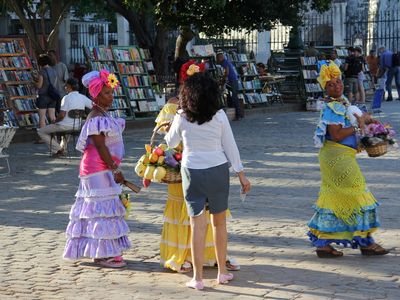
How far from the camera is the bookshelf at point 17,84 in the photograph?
69.8ft

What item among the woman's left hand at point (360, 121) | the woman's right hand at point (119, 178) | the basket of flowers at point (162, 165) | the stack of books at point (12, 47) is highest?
the stack of books at point (12, 47)

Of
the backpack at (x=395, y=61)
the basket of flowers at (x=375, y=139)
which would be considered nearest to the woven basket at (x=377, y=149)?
the basket of flowers at (x=375, y=139)

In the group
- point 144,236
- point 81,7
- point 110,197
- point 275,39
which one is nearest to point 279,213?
point 144,236

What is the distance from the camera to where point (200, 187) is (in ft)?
24.1

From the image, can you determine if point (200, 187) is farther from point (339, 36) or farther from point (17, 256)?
point (339, 36)

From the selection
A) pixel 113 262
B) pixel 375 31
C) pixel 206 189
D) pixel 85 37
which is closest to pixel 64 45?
pixel 85 37

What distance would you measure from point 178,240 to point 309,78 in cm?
2133

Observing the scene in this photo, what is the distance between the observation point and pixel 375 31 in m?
42.8

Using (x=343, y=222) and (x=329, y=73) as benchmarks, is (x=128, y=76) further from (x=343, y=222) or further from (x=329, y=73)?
(x=343, y=222)

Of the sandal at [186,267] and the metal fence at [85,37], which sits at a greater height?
the metal fence at [85,37]

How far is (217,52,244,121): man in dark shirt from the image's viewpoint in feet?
81.6

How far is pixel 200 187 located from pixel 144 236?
258 cm

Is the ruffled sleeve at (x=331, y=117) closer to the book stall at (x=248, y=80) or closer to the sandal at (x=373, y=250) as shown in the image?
the sandal at (x=373, y=250)

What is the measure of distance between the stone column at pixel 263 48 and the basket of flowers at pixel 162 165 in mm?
34858
